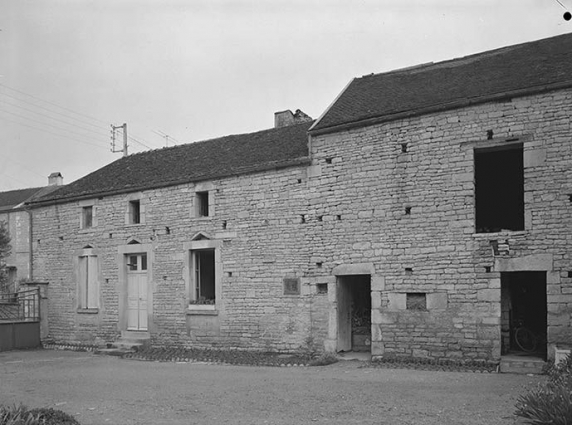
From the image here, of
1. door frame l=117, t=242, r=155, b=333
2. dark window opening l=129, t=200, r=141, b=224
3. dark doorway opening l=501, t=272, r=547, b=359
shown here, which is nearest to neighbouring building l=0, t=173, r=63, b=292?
door frame l=117, t=242, r=155, b=333

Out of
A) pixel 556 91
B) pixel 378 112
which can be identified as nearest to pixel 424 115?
pixel 378 112

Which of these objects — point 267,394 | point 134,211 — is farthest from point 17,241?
point 267,394

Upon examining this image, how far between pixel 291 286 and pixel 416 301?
325 cm

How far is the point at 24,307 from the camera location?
19672 millimetres

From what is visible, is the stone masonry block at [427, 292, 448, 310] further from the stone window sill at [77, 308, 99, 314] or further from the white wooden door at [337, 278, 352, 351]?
the stone window sill at [77, 308, 99, 314]

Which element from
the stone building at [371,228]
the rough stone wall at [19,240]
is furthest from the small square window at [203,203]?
the rough stone wall at [19,240]

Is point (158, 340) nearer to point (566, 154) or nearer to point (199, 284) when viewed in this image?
point (199, 284)

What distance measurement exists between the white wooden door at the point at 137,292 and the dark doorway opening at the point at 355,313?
22.0ft

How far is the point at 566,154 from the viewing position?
438 inches

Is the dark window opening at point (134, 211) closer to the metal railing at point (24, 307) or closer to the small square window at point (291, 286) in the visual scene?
the metal railing at point (24, 307)

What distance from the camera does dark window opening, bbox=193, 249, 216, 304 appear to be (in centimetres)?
1653

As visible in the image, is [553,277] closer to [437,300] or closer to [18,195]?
[437,300]

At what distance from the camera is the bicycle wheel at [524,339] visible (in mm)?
12539

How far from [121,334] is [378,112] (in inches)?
410
